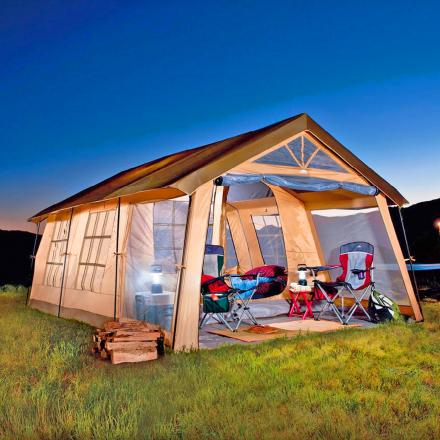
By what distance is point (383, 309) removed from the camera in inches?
248

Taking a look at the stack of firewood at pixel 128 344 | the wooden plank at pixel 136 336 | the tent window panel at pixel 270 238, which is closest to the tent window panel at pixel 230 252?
the tent window panel at pixel 270 238

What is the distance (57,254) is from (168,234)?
2.40 metres

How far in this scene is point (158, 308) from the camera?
5.40 meters

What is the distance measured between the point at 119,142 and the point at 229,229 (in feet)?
19.9

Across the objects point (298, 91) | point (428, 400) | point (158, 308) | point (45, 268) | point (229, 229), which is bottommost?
point (428, 400)

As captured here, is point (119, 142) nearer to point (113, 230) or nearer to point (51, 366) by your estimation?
point (113, 230)

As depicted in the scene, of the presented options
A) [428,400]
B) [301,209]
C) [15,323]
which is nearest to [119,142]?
[301,209]

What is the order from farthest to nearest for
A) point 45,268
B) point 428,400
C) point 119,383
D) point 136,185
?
point 45,268, point 136,185, point 119,383, point 428,400

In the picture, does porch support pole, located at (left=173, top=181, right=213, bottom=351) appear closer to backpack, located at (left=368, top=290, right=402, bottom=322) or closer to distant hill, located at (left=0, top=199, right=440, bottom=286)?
backpack, located at (left=368, top=290, right=402, bottom=322)

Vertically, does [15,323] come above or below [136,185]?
below

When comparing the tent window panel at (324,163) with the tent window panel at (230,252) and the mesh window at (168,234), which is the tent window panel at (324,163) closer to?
the mesh window at (168,234)

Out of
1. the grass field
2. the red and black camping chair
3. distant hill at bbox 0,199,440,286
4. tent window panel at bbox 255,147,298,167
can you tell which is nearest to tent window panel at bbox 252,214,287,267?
the red and black camping chair

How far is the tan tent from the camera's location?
491 centimetres

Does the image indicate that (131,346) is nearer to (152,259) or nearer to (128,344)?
(128,344)
